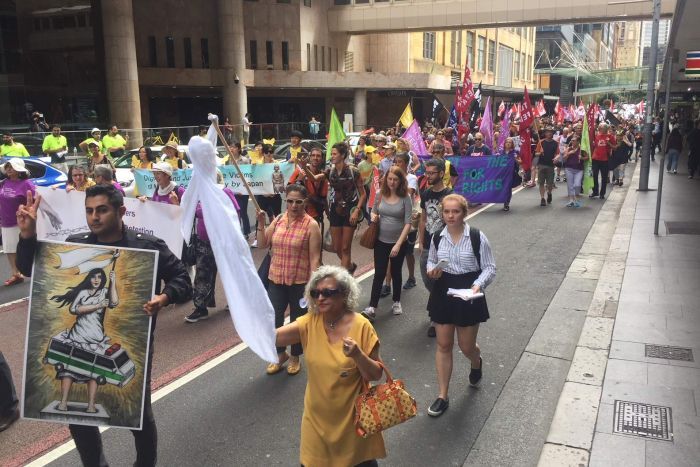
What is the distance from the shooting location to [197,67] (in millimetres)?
40406

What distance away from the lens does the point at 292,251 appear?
17.5 ft

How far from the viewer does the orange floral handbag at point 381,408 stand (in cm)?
299

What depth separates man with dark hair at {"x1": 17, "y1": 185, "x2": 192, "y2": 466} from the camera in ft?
10.7

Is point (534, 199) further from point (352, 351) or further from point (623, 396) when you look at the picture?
point (352, 351)

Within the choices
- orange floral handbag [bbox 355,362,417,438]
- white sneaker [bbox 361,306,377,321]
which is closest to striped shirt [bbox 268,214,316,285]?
white sneaker [bbox 361,306,377,321]

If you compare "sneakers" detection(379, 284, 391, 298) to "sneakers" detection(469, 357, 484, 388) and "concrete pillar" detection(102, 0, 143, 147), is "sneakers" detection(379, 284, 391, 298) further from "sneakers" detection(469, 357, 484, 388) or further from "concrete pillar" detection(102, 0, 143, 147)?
"concrete pillar" detection(102, 0, 143, 147)

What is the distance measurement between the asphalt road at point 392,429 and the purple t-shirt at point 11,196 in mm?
3567

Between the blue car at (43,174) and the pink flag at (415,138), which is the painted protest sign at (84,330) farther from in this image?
the pink flag at (415,138)

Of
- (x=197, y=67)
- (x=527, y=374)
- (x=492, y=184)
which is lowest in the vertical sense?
(x=527, y=374)

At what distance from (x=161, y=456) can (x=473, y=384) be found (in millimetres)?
2632

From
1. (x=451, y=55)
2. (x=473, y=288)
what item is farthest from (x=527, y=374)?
(x=451, y=55)

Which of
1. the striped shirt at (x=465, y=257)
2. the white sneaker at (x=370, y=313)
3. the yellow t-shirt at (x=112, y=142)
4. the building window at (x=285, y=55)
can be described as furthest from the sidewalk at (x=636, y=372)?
the building window at (x=285, y=55)

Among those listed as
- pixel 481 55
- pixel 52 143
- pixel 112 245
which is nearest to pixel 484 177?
pixel 112 245

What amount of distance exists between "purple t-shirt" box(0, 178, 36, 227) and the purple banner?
7.95 meters
